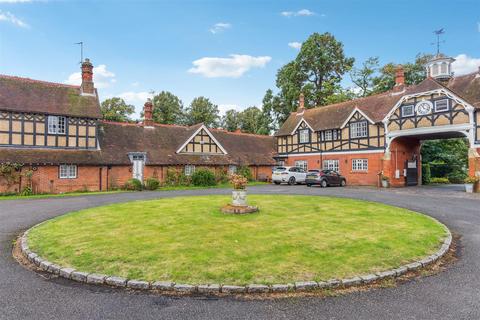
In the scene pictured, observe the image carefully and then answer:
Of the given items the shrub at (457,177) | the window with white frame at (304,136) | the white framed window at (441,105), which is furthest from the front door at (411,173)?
the window with white frame at (304,136)

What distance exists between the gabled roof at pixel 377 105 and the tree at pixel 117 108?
24.7m

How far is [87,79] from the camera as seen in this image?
28.6 meters

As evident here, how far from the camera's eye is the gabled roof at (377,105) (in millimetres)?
24080

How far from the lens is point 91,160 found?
24828 millimetres

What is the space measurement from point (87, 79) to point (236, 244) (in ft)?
89.3

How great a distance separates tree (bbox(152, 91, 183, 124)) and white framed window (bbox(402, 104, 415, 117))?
3590 centimetres

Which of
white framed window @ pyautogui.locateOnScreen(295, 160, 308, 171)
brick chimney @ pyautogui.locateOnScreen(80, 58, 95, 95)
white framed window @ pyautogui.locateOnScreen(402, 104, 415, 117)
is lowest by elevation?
white framed window @ pyautogui.locateOnScreen(295, 160, 308, 171)

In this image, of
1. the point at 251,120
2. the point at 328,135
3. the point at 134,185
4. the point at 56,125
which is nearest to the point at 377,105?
the point at 328,135

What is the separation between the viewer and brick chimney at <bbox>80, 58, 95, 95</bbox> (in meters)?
28.2

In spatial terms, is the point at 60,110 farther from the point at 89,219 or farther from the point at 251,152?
the point at 251,152

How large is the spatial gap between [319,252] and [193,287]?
122 inches

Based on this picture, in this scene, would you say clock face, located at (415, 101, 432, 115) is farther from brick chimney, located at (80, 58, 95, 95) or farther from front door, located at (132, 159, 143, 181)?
brick chimney, located at (80, 58, 95, 95)

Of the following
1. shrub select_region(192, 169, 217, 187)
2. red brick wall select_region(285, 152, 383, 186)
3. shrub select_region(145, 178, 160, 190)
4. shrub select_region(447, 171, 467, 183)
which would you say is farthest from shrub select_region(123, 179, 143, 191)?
shrub select_region(447, 171, 467, 183)

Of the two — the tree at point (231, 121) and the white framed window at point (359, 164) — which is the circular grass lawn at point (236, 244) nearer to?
the white framed window at point (359, 164)
